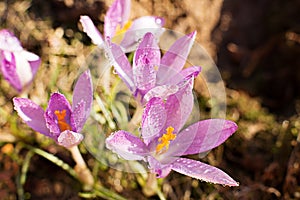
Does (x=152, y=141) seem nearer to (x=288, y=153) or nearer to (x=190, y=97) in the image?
(x=190, y=97)

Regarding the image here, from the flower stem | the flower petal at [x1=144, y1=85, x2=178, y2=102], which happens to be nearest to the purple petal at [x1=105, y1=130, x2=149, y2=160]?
the flower petal at [x1=144, y1=85, x2=178, y2=102]

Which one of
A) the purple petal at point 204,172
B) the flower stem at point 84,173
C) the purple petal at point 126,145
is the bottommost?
the flower stem at point 84,173

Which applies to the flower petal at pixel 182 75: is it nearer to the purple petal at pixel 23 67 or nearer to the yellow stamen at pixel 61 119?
the yellow stamen at pixel 61 119

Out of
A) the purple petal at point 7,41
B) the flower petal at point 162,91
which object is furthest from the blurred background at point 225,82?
the flower petal at point 162,91

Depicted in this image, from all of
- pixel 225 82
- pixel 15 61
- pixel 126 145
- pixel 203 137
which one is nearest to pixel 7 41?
pixel 15 61

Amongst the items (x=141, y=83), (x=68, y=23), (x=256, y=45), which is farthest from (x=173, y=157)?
(x=256, y=45)
